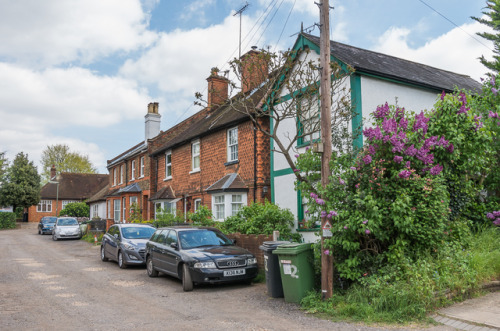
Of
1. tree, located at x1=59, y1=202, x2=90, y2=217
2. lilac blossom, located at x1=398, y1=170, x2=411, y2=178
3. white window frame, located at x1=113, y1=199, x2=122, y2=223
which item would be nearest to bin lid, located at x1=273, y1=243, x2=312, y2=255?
lilac blossom, located at x1=398, y1=170, x2=411, y2=178

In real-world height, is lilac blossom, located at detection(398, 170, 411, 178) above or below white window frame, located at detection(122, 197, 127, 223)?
above

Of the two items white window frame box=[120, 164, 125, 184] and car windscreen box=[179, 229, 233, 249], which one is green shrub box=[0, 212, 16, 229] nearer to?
Answer: white window frame box=[120, 164, 125, 184]

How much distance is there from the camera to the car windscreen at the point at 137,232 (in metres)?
14.9

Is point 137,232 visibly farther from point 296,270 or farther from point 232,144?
point 296,270

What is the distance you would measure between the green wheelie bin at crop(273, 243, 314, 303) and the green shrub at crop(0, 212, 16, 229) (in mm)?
43891

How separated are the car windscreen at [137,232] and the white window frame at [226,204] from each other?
3.28m

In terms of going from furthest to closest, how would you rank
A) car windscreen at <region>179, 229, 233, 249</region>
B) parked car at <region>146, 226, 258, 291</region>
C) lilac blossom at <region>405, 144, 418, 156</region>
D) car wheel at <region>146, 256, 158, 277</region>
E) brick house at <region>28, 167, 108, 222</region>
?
brick house at <region>28, 167, 108, 222</region>
car wheel at <region>146, 256, 158, 277</region>
car windscreen at <region>179, 229, 233, 249</region>
parked car at <region>146, 226, 258, 291</region>
lilac blossom at <region>405, 144, 418, 156</region>

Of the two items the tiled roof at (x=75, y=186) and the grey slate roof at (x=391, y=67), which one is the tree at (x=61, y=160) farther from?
the grey slate roof at (x=391, y=67)

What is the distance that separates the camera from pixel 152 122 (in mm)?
30703

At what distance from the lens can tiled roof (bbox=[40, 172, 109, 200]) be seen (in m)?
56.0

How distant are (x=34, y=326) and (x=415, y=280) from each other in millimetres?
6334

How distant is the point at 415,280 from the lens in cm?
718

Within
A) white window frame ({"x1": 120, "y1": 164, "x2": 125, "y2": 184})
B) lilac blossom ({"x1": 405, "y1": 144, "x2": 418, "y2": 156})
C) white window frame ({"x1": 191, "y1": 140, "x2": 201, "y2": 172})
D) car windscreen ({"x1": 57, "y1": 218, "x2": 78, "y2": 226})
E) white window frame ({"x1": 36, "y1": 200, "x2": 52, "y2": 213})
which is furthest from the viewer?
white window frame ({"x1": 36, "y1": 200, "x2": 52, "y2": 213})

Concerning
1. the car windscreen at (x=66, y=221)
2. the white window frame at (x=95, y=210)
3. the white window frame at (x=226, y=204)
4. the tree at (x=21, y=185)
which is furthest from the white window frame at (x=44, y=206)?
the white window frame at (x=226, y=204)
